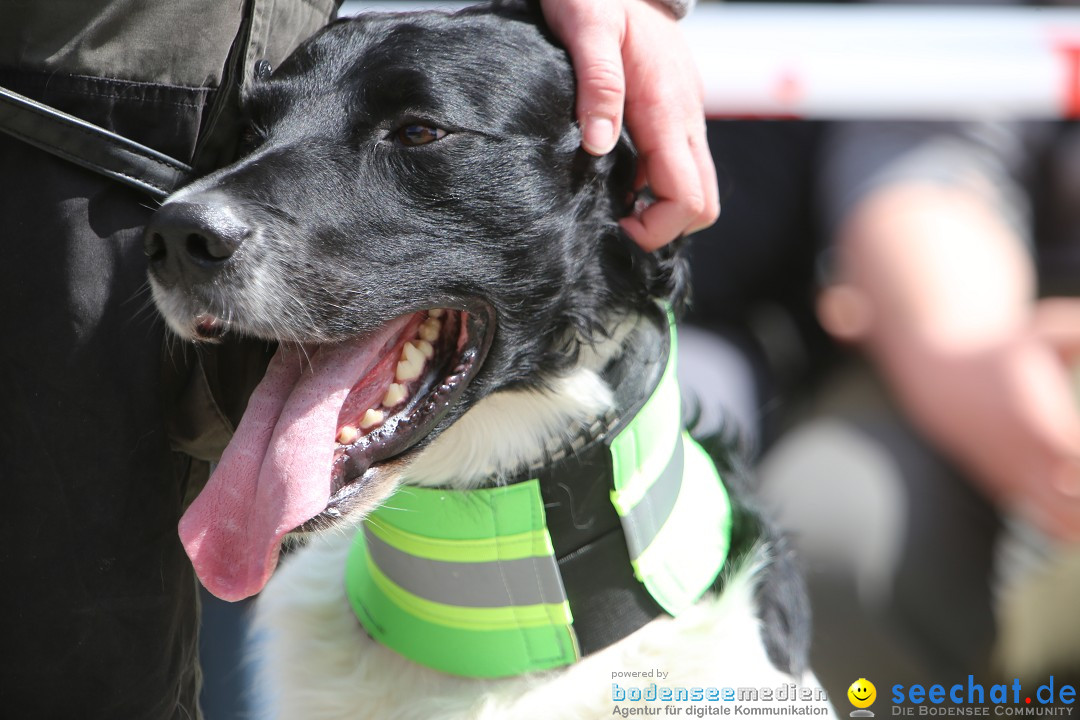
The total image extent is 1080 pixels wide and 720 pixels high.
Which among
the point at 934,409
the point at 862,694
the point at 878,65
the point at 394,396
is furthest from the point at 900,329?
the point at 394,396

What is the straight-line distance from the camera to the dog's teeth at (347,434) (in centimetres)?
173

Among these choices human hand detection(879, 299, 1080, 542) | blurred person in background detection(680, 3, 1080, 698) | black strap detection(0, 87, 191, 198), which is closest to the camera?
black strap detection(0, 87, 191, 198)

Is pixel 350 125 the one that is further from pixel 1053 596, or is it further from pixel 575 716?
pixel 1053 596

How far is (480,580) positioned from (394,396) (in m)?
0.39

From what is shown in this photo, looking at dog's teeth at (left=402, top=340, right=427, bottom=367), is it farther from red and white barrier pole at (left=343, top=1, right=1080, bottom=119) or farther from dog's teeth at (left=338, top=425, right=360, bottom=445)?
red and white barrier pole at (left=343, top=1, right=1080, bottom=119)

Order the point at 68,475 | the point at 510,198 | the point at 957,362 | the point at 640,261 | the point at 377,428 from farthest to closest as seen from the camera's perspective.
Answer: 1. the point at 957,362
2. the point at 640,261
3. the point at 510,198
4. the point at 377,428
5. the point at 68,475

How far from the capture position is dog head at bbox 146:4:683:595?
1.66m

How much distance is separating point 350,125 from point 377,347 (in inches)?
16.1

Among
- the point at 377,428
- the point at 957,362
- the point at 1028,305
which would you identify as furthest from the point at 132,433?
the point at 1028,305

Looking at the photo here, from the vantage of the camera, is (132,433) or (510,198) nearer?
(132,433)

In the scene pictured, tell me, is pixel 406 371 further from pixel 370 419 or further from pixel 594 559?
pixel 594 559

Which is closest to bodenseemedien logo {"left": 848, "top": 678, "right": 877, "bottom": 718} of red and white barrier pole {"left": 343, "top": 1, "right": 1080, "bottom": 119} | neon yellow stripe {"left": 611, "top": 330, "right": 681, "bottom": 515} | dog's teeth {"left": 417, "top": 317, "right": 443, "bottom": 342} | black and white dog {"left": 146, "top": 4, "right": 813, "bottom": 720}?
black and white dog {"left": 146, "top": 4, "right": 813, "bottom": 720}

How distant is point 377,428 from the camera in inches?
69.3

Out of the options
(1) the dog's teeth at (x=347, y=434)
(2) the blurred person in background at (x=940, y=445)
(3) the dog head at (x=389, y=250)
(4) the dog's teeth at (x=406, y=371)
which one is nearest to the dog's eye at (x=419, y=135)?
(3) the dog head at (x=389, y=250)
